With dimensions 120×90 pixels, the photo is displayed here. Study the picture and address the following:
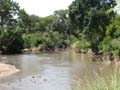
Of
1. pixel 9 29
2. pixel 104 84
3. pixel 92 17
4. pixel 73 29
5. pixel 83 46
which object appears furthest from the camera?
pixel 73 29

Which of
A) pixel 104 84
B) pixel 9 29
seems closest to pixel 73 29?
pixel 9 29

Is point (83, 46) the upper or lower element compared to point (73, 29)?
lower

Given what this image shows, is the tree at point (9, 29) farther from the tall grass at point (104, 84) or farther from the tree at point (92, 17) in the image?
the tall grass at point (104, 84)

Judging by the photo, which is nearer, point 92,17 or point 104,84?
point 104,84

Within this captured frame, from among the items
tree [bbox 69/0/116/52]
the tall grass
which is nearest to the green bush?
tree [bbox 69/0/116/52]

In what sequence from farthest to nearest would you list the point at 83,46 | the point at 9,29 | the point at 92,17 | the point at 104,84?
the point at 9,29 → the point at 83,46 → the point at 92,17 → the point at 104,84

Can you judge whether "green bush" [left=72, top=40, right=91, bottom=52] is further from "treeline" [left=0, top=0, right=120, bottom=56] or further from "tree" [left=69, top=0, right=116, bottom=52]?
"tree" [left=69, top=0, right=116, bottom=52]

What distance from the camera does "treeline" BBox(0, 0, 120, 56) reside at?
46.9 m

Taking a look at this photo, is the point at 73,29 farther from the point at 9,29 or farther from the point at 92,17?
the point at 92,17

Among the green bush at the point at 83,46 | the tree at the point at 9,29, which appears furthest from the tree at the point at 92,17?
the tree at the point at 9,29

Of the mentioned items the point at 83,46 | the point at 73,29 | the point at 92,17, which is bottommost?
the point at 83,46

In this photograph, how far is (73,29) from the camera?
71.9m

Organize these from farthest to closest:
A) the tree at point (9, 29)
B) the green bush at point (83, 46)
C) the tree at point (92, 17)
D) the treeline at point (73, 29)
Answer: the tree at point (9, 29) < the green bush at point (83, 46) < the tree at point (92, 17) < the treeline at point (73, 29)

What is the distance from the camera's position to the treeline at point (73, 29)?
154ft
